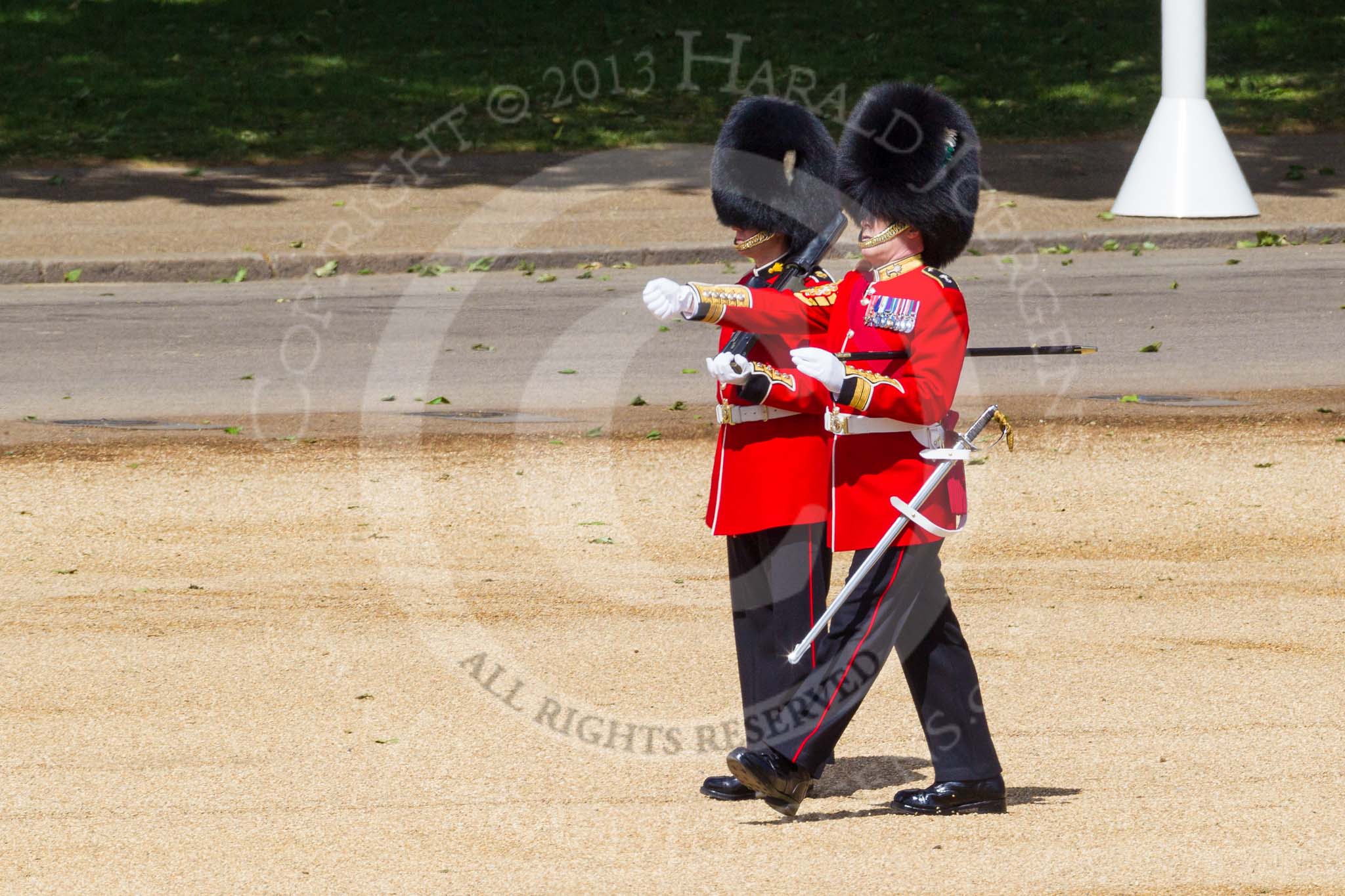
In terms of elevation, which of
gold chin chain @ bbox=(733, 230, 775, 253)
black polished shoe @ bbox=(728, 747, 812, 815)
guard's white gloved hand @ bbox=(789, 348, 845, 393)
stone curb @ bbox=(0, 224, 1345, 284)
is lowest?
stone curb @ bbox=(0, 224, 1345, 284)

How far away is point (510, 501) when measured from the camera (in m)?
7.45

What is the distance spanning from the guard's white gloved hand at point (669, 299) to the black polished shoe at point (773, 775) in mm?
1097

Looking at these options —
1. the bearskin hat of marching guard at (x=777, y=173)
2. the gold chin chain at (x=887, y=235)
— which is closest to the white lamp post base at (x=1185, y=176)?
the bearskin hat of marching guard at (x=777, y=173)

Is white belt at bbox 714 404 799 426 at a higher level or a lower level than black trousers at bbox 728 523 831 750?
higher

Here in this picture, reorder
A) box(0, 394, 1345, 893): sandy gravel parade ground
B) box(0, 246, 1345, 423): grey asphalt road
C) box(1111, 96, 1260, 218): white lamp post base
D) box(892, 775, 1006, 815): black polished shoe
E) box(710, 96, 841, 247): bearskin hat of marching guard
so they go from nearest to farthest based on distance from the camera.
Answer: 1. box(0, 394, 1345, 893): sandy gravel parade ground
2. box(892, 775, 1006, 815): black polished shoe
3. box(710, 96, 841, 247): bearskin hat of marching guard
4. box(0, 246, 1345, 423): grey asphalt road
5. box(1111, 96, 1260, 218): white lamp post base

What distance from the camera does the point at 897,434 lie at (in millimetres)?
4324

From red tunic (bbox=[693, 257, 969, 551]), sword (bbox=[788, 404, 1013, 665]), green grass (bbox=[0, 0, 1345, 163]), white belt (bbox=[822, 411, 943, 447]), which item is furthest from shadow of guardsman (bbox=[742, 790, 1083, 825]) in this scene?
green grass (bbox=[0, 0, 1345, 163])

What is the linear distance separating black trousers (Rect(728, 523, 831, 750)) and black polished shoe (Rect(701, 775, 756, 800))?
0.50 ft

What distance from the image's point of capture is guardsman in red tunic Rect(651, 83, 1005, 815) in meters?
4.23

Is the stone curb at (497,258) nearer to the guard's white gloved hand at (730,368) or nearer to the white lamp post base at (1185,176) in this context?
the white lamp post base at (1185,176)

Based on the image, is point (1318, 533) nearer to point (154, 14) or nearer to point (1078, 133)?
point (1078, 133)

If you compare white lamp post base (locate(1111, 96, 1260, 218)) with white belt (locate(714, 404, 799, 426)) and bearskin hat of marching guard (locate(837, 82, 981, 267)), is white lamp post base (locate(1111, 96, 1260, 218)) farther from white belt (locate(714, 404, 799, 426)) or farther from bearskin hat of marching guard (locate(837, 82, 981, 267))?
white belt (locate(714, 404, 799, 426))

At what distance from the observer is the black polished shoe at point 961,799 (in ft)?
14.5

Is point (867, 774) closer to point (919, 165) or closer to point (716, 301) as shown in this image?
point (716, 301)
